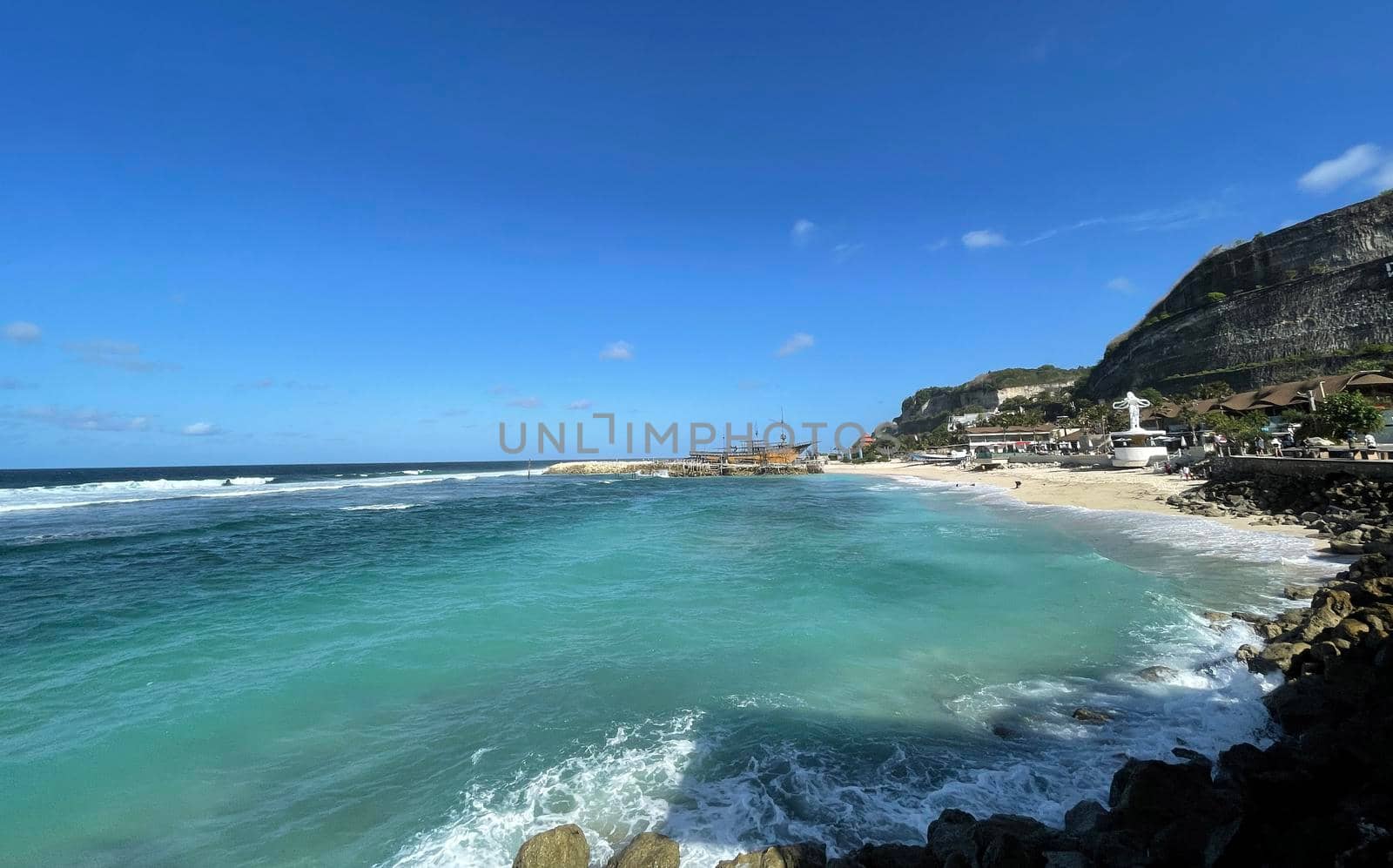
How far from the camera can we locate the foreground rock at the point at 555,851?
15.1 feet

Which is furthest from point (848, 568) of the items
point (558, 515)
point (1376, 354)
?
point (1376, 354)

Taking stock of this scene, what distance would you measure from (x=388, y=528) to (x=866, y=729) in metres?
24.9

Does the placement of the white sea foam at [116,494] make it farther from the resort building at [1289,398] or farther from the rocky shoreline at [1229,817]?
the resort building at [1289,398]

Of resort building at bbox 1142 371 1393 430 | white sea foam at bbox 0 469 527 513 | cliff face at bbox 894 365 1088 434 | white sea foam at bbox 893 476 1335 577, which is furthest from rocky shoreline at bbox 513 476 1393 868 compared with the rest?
cliff face at bbox 894 365 1088 434

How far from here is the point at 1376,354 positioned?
42.4 m

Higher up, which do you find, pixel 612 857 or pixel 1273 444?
pixel 1273 444

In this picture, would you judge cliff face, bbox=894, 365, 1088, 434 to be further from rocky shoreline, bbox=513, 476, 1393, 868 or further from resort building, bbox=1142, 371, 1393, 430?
rocky shoreline, bbox=513, 476, 1393, 868

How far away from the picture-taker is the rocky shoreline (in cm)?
356

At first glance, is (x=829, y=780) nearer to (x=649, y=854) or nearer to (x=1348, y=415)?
(x=649, y=854)

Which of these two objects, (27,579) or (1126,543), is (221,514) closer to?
(27,579)

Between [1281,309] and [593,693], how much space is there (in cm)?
6918

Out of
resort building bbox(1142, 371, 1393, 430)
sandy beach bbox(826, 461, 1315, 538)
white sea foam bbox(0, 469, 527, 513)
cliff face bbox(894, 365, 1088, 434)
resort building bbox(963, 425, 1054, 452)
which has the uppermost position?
cliff face bbox(894, 365, 1088, 434)

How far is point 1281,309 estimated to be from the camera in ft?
167

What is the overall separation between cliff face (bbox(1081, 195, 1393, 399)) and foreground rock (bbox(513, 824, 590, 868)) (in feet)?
212
